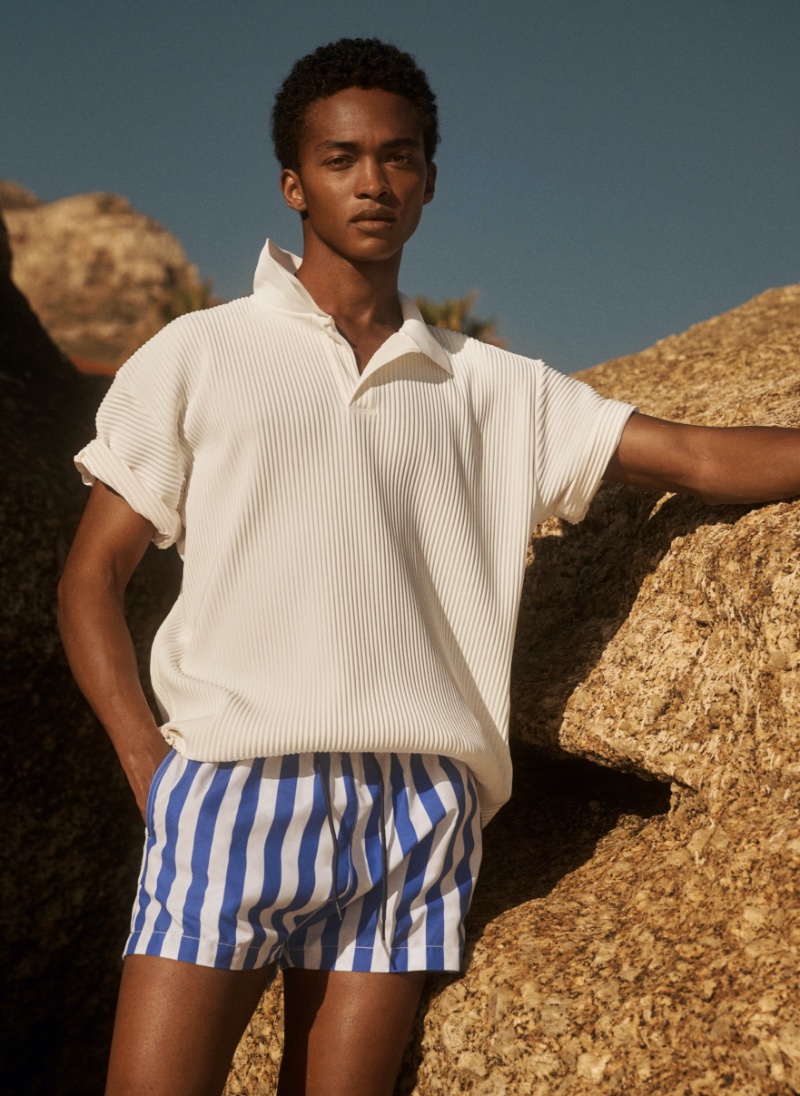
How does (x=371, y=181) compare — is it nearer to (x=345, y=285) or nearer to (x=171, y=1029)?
(x=345, y=285)

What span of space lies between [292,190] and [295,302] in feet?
1.06

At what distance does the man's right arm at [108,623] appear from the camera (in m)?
2.16

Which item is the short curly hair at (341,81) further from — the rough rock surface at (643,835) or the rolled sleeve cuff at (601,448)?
the rough rock surface at (643,835)

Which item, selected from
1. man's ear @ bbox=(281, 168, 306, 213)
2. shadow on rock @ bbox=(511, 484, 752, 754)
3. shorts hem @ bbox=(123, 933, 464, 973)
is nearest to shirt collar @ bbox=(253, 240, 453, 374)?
man's ear @ bbox=(281, 168, 306, 213)

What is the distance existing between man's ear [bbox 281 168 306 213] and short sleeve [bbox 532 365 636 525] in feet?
2.22

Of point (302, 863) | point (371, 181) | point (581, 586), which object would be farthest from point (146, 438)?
point (581, 586)

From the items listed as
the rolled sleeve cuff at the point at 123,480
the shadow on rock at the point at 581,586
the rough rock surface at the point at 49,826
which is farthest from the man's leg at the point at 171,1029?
the rough rock surface at the point at 49,826

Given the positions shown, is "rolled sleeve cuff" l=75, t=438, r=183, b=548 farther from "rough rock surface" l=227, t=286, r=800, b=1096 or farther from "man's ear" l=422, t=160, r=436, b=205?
"rough rock surface" l=227, t=286, r=800, b=1096

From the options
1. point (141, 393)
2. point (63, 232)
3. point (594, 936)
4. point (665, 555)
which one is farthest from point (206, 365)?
point (63, 232)

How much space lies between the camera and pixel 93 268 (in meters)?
49.8

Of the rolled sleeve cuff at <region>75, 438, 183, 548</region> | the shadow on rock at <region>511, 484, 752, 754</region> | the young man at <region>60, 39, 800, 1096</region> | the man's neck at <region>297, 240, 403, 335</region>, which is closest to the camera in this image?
the young man at <region>60, 39, 800, 1096</region>

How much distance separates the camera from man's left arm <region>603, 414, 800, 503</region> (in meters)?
2.34

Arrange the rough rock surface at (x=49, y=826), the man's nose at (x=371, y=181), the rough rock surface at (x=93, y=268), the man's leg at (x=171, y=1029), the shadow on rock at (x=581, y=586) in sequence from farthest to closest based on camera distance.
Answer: the rough rock surface at (x=93, y=268) < the rough rock surface at (x=49, y=826) < the shadow on rock at (x=581, y=586) < the man's nose at (x=371, y=181) < the man's leg at (x=171, y=1029)

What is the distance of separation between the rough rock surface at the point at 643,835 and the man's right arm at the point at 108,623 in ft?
2.77
